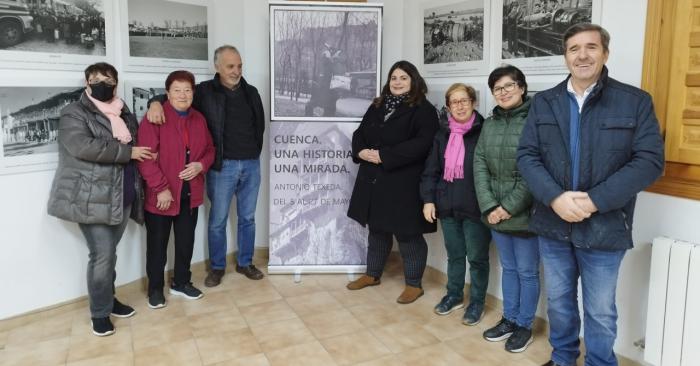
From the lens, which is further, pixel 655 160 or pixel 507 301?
pixel 507 301

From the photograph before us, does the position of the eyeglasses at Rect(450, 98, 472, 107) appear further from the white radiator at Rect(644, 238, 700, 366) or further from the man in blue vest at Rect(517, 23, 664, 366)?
the white radiator at Rect(644, 238, 700, 366)

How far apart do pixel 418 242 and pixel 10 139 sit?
248cm

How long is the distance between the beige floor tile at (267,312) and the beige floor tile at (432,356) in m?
0.80

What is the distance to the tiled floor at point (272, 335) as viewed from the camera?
272 cm

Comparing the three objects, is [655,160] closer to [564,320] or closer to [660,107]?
[660,107]

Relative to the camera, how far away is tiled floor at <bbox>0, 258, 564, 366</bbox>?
2721 millimetres

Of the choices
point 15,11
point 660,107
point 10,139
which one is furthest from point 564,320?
point 15,11

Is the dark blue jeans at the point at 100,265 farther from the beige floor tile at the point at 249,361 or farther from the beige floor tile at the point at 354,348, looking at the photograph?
the beige floor tile at the point at 354,348

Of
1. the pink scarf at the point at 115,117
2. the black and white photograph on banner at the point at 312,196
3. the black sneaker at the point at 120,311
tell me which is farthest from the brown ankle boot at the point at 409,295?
the pink scarf at the point at 115,117

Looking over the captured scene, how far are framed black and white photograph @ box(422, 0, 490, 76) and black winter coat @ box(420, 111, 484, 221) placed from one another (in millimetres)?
548

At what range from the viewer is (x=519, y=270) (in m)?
2.82

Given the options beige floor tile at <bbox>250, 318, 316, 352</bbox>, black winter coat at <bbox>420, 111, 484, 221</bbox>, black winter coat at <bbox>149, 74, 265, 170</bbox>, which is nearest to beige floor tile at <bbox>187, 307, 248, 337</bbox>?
beige floor tile at <bbox>250, 318, 316, 352</bbox>

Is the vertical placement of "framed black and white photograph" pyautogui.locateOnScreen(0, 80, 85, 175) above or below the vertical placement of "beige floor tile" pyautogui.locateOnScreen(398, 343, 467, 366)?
above

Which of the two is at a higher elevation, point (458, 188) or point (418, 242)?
point (458, 188)
